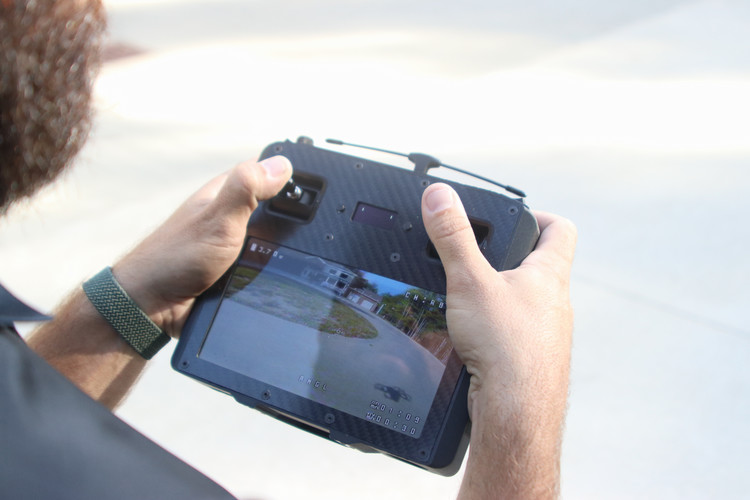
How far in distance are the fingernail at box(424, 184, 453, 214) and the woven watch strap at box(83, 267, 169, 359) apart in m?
0.69

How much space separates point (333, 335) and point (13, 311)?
0.54 meters

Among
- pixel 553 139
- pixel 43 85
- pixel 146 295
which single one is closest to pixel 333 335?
pixel 146 295

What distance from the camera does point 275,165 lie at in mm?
1358

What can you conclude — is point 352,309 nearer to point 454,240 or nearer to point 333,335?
point 333,335

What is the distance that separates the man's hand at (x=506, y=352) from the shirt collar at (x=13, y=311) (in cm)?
62

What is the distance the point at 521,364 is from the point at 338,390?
0.34 meters

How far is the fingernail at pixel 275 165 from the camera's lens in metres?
1.34

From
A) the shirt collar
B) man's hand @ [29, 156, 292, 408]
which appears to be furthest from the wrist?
the shirt collar

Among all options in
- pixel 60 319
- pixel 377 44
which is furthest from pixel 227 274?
pixel 377 44

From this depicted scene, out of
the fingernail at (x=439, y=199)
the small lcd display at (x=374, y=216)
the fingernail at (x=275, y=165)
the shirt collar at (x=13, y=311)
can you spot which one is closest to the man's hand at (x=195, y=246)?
the fingernail at (x=275, y=165)

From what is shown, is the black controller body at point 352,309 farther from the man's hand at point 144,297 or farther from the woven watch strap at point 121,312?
the woven watch strap at point 121,312

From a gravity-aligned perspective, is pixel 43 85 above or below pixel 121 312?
above

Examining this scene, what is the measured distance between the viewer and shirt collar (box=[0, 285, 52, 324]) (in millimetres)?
918

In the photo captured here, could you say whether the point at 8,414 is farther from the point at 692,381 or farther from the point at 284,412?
the point at 692,381
